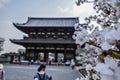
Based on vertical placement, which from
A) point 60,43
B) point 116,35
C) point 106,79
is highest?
point 60,43

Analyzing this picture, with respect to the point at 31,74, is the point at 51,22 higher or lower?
higher

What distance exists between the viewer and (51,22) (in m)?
46.8

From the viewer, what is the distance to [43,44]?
43.7 m

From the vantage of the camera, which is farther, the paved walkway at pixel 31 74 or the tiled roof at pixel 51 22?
the tiled roof at pixel 51 22

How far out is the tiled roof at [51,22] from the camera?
44.6 m

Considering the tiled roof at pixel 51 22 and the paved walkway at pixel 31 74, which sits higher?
the tiled roof at pixel 51 22

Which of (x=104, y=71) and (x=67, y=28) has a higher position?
(x=67, y=28)

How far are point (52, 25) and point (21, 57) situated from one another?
49.7ft

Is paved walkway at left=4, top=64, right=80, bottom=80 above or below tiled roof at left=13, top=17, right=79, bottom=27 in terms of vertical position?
below

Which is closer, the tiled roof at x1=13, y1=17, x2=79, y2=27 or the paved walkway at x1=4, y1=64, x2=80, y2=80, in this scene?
the paved walkway at x1=4, y1=64, x2=80, y2=80

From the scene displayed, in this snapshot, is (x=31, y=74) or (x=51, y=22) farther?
(x=51, y=22)

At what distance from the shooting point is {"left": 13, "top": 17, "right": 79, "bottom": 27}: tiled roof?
146ft

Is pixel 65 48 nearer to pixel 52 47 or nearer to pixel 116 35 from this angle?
pixel 52 47

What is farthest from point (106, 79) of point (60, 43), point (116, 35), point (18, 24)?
point (18, 24)
